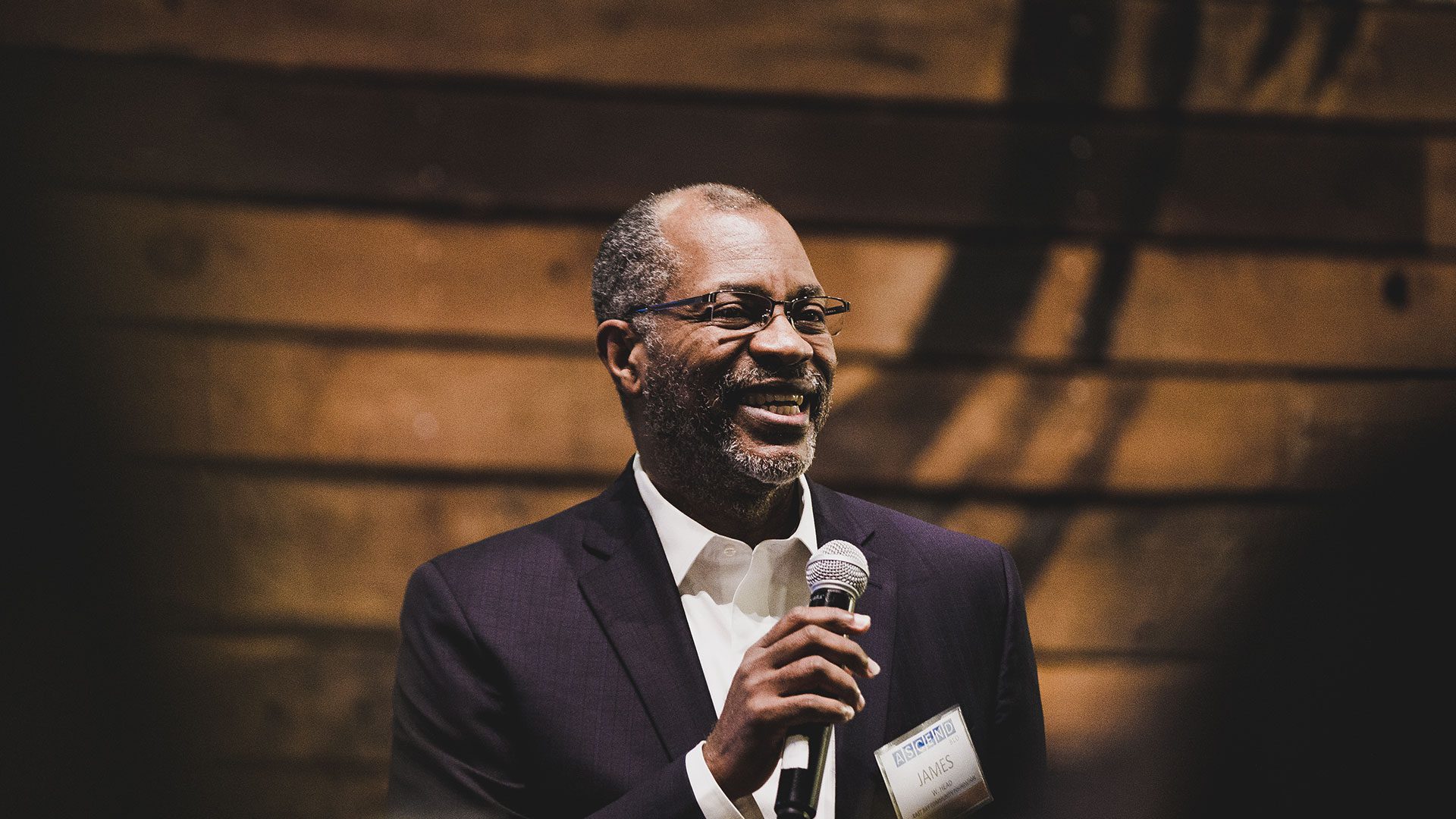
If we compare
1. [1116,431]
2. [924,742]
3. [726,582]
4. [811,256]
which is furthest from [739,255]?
[1116,431]

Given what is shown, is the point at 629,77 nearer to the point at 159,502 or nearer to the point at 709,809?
the point at 159,502

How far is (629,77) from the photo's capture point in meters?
2.58

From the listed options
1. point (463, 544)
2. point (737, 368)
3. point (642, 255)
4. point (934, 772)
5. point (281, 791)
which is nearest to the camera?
point (934, 772)

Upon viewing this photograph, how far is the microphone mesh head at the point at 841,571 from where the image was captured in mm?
1251

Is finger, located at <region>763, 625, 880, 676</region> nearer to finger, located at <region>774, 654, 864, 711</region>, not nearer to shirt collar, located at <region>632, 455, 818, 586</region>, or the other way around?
finger, located at <region>774, 654, 864, 711</region>

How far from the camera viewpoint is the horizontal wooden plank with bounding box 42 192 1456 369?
2.48 meters

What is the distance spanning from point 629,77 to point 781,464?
1.38 m

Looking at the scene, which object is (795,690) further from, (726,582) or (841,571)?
(726,582)

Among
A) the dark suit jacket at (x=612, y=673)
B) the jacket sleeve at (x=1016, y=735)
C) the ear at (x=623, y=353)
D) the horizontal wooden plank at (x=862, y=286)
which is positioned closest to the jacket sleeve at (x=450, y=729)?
the dark suit jacket at (x=612, y=673)

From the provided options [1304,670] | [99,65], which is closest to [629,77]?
[99,65]

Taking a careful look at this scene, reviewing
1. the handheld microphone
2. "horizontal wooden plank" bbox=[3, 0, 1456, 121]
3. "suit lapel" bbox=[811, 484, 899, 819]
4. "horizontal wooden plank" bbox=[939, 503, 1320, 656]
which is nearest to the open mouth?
"suit lapel" bbox=[811, 484, 899, 819]

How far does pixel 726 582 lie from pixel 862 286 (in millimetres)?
1177

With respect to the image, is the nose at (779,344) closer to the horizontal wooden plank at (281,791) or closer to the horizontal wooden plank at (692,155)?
the horizontal wooden plank at (692,155)

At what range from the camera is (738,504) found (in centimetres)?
167
